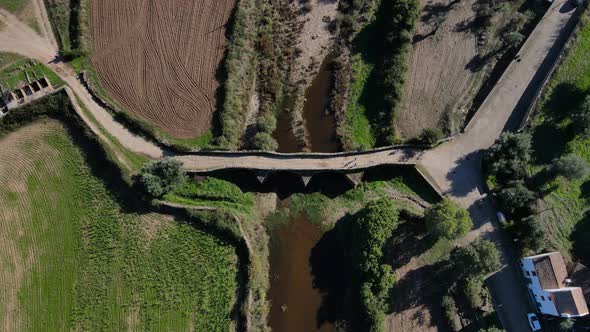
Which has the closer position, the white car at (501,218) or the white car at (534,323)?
the white car at (534,323)

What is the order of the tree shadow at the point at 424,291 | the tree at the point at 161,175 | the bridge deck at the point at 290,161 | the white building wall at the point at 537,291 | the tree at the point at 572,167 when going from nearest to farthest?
the white building wall at the point at 537,291
the tree at the point at 161,175
the tree at the point at 572,167
the tree shadow at the point at 424,291
the bridge deck at the point at 290,161

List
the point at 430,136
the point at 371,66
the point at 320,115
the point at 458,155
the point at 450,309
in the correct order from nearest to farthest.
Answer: the point at 450,309 → the point at 430,136 → the point at 458,155 → the point at 320,115 → the point at 371,66

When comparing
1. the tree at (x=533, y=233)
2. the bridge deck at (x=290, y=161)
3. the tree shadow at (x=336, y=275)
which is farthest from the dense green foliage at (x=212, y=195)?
the tree at (x=533, y=233)

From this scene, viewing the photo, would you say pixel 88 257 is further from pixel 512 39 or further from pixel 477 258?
pixel 512 39

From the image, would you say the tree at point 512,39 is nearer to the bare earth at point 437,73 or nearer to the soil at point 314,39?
the bare earth at point 437,73

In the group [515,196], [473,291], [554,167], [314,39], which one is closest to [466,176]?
[515,196]

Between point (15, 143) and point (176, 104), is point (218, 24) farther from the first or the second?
point (15, 143)

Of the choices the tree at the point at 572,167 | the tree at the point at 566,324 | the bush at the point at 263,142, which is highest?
the bush at the point at 263,142
